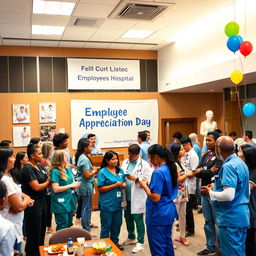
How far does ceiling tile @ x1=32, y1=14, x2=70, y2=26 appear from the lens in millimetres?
6421

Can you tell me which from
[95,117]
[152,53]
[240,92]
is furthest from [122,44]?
[240,92]

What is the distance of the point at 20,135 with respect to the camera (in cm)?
857

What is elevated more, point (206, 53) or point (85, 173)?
point (206, 53)

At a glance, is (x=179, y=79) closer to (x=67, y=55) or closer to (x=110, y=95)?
(x=110, y=95)

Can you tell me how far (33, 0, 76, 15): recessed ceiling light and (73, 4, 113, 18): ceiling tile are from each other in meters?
0.14

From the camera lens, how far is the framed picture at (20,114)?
8.55m

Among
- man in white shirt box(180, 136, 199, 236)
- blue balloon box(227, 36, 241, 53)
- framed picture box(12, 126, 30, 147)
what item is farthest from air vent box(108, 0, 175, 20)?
framed picture box(12, 126, 30, 147)

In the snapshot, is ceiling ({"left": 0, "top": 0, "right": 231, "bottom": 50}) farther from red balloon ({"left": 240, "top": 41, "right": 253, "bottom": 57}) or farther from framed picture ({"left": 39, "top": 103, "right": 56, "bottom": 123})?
framed picture ({"left": 39, "top": 103, "right": 56, "bottom": 123})

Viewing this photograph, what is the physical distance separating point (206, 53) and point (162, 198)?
5.01m

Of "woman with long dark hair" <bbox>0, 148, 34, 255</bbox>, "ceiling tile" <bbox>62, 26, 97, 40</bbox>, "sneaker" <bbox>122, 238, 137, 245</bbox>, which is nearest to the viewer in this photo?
"woman with long dark hair" <bbox>0, 148, 34, 255</bbox>

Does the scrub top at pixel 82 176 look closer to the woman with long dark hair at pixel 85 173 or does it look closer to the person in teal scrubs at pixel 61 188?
the woman with long dark hair at pixel 85 173

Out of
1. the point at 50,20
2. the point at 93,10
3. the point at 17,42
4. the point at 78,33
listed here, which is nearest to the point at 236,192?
the point at 93,10

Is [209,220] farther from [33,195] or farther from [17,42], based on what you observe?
[17,42]

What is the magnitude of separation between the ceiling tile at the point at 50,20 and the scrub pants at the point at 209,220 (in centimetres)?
446
